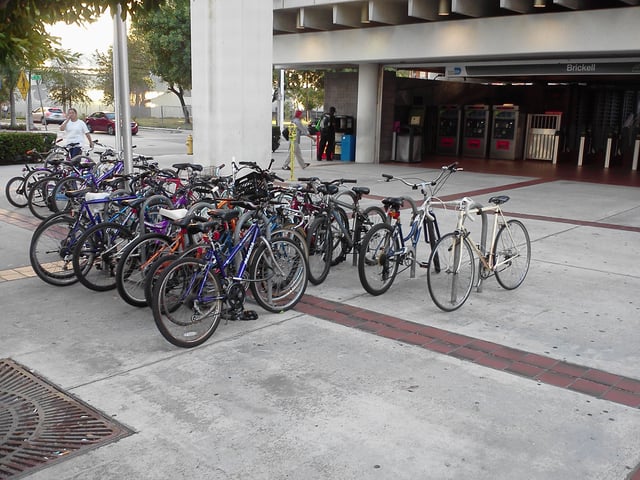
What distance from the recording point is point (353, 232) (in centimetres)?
724

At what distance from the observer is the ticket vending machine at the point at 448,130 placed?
2330 cm

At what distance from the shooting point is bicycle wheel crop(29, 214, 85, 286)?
6.60 meters

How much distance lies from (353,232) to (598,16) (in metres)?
9.75

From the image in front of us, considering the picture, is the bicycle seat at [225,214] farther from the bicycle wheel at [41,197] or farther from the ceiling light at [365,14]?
the ceiling light at [365,14]

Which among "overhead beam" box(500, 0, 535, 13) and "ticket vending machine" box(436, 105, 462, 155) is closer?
"overhead beam" box(500, 0, 535, 13)

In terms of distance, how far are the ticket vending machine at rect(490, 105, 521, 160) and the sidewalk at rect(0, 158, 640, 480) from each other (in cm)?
1566

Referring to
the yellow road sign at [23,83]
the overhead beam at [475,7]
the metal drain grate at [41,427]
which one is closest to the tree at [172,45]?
the yellow road sign at [23,83]

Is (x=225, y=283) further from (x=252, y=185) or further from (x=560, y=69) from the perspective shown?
(x=560, y=69)

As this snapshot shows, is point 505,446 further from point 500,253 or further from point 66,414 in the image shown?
point 500,253

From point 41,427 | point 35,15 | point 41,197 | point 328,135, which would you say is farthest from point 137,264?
point 328,135

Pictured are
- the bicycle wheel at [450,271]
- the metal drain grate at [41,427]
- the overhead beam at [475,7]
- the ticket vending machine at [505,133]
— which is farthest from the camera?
the ticket vending machine at [505,133]

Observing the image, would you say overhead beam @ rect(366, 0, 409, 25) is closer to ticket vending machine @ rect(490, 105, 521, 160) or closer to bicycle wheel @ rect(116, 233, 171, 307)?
ticket vending machine @ rect(490, 105, 521, 160)

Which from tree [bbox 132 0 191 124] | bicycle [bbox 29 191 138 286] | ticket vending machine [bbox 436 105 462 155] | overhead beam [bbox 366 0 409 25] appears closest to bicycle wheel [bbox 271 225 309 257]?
bicycle [bbox 29 191 138 286]

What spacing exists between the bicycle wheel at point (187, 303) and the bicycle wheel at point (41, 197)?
598 centimetres
